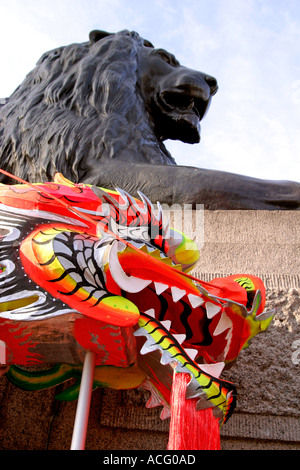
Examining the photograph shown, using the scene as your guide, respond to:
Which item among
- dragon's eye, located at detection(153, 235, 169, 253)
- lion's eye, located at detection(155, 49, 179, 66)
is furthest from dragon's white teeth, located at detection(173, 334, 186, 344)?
lion's eye, located at detection(155, 49, 179, 66)

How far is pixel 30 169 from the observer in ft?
11.5

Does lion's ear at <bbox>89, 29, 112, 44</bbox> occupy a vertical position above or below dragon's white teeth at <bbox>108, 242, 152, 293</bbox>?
above

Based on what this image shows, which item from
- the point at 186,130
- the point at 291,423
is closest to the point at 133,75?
the point at 186,130

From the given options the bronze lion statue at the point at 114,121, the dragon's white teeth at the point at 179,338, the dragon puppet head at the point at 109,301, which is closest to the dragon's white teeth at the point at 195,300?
the dragon puppet head at the point at 109,301

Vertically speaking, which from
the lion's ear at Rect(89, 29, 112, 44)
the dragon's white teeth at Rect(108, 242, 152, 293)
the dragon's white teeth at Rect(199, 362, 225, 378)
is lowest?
the dragon's white teeth at Rect(199, 362, 225, 378)

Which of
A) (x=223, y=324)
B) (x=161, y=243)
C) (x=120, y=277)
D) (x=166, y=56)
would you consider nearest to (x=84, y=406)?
(x=120, y=277)

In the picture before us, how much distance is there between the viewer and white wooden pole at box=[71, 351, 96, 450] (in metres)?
1.47

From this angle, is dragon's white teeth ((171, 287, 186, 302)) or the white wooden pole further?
dragon's white teeth ((171, 287, 186, 302))

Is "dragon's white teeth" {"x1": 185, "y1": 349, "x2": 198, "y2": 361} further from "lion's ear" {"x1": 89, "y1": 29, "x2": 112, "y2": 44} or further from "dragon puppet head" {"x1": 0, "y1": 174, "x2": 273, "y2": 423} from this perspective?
"lion's ear" {"x1": 89, "y1": 29, "x2": 112, "y2": 44}

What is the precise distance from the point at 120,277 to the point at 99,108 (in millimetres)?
2276

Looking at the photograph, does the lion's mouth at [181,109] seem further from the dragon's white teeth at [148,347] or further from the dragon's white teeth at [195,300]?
the dragon's white teeth at [148,347]

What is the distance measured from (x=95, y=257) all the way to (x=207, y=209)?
53.0 inches

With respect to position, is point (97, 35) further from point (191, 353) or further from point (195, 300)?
point (191, 353)

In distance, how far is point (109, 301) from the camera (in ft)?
5.00
